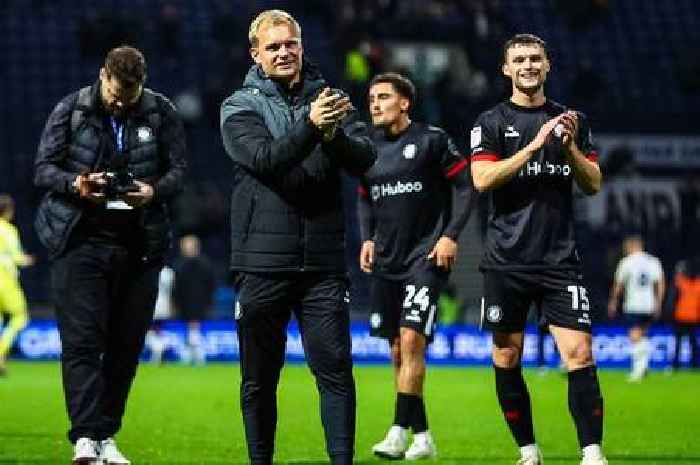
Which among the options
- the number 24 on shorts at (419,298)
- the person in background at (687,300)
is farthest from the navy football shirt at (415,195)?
the person in background at (687,300)

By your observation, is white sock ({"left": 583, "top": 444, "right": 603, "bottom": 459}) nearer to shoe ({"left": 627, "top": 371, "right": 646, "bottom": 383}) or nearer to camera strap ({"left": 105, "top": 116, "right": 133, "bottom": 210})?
camera strap ({"left": 105, "top": 116, "right": 133, "bottom": 210})

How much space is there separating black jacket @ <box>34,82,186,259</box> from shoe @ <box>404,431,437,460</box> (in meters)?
2.29

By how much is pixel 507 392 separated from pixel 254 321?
2.07m

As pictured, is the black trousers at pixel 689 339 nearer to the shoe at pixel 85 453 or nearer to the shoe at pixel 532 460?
the shoe at pixel 532 460

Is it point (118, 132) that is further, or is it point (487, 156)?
point (118, 132)

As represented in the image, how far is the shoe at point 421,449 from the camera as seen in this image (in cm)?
1091

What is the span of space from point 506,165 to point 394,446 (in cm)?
258

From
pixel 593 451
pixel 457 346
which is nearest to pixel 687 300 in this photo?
pixel 457 346

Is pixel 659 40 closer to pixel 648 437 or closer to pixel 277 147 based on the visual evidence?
pixel 648 437

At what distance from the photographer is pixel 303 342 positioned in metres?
8.17

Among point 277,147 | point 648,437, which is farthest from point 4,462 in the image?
point 648,437

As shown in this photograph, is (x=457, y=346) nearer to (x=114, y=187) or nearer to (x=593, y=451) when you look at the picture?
(x=593, y=451)

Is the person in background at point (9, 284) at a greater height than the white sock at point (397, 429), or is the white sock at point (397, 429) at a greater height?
the person in background at point (9, 284)

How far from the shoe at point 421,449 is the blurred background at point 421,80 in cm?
1872
